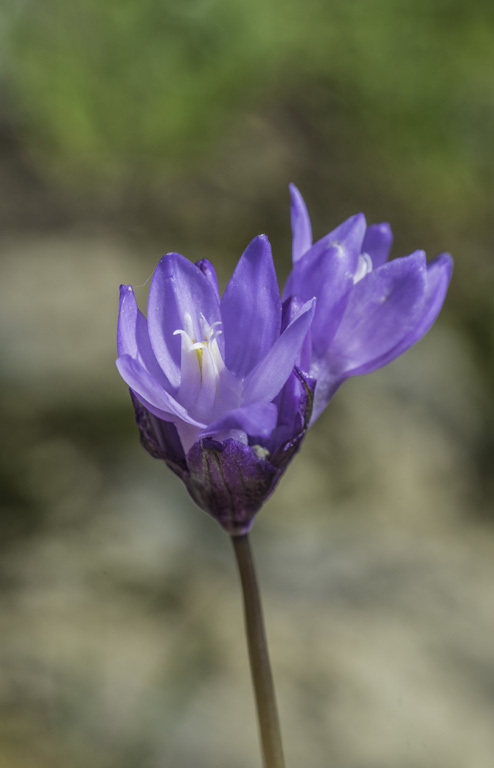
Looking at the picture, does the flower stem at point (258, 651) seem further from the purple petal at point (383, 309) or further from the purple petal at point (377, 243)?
the purple petal at point (377, 243)

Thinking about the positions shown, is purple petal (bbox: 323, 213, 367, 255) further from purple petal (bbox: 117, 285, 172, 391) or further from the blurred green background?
the blurred green background

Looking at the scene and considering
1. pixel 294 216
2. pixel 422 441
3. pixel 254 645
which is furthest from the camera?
pixel 422 441

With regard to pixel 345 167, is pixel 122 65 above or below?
above

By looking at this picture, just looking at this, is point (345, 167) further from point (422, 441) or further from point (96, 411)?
point (96, 411)

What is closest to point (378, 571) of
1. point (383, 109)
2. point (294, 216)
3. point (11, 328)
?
point (11, 328)

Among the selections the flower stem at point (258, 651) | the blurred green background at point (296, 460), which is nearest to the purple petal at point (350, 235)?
the flower stem at point (258, 651)

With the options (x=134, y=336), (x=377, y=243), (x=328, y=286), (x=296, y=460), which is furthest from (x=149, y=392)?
(x=296, y=460)
